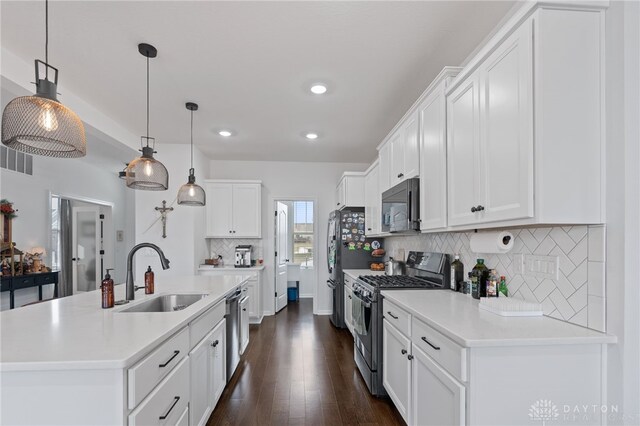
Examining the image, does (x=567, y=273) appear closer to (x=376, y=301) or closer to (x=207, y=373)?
(x=376, y=301)

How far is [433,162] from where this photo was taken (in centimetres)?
229

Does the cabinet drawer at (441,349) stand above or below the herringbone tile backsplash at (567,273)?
below

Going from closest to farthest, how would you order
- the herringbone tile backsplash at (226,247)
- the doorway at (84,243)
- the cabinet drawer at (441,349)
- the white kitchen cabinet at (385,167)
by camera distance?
the cabinet drawer at (441,349)
the white kitchen cabinet at (385,167)
the herringbone tile backsplash at (226,247)
the doorway at (84,243)

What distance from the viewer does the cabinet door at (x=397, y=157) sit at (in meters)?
2.91

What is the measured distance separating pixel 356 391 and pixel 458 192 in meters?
1.93

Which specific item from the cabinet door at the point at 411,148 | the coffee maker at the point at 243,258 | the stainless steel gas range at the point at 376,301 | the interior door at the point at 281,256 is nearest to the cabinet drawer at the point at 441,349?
the stainless steel gas range at the point at 376,301

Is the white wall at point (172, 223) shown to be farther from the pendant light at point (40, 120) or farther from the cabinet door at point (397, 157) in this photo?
the pendant light at point (40, 120)

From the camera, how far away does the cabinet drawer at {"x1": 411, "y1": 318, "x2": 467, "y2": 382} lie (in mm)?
1386

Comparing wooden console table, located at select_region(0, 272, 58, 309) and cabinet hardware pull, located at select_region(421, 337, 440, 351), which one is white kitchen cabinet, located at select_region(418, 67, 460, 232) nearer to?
cabinet hardware pull, located at select_region(421, 337, 440, 351)

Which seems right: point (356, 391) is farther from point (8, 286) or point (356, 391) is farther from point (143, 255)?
point (8, 286)

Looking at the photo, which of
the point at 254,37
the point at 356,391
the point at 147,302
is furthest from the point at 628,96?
the point at 147,302

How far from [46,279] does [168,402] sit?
462 cm

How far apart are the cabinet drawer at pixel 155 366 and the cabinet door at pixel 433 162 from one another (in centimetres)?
177

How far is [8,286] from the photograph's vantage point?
4141 mm
